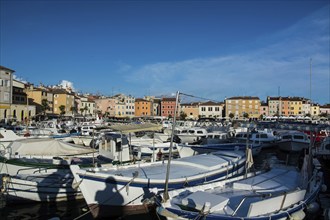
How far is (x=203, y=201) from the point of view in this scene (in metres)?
11.0

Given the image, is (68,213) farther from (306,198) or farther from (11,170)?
(306,198)

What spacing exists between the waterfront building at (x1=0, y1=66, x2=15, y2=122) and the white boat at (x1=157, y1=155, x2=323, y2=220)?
225 ft

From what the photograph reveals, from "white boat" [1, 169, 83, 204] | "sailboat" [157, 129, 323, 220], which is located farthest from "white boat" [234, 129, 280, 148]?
"white boat" [1, 169, 83, 204]

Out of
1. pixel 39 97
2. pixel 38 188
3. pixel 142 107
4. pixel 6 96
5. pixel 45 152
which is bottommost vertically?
pixel 38 188

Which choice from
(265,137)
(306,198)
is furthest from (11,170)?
(265,137)

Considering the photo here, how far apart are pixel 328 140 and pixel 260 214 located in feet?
73.2

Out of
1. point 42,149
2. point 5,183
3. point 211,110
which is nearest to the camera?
point 5,183

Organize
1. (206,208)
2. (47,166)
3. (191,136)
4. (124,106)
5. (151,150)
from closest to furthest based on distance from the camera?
1. (206,208)
2. (47,166)
3. (151,150)
4. (191,136)
5. (124,106)

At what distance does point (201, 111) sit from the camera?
130m

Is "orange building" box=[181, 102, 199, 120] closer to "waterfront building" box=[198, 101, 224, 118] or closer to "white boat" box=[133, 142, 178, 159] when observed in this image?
"waterfront building" box=[198, 101, 224, 118]

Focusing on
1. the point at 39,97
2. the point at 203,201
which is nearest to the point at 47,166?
the point at 203,201

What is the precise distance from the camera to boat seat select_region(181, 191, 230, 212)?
421 inches

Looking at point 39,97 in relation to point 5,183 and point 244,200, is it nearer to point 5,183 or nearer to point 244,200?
point 5,183

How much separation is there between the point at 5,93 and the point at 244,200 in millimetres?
72718
